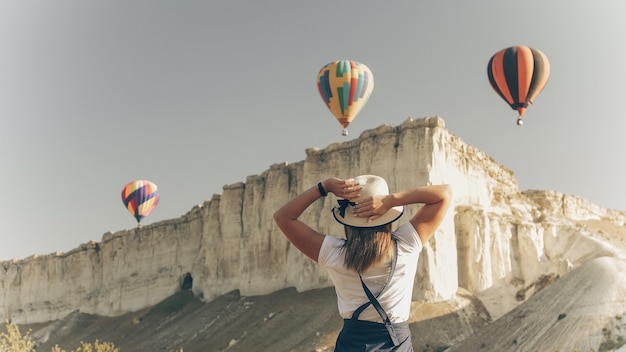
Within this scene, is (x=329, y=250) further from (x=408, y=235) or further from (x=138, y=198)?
(x=138, y=198)

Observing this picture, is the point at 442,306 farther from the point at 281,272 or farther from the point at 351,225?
the point at 351,225

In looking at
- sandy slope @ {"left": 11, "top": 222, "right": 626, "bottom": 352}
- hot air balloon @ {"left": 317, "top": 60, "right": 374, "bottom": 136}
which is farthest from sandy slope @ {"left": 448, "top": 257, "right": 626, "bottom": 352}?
hot air balloon @ {"left": 317, "top": 60, "right": 374, "bottom": 136}

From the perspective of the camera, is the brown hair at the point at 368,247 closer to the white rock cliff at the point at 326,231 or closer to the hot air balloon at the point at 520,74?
the hot air balloon at the point at 520,74

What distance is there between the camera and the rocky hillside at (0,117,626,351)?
36.9 metres

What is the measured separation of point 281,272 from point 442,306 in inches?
652

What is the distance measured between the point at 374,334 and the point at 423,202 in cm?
87

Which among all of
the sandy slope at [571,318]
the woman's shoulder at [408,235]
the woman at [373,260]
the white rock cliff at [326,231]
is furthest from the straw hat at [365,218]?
the white rock cliff at [326,231]

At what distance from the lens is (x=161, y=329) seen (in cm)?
5716

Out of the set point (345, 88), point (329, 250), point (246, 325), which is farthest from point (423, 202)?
point (246, 325)

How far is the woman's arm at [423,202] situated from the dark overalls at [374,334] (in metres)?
0.25

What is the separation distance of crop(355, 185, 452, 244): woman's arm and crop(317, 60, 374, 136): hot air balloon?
124 ft

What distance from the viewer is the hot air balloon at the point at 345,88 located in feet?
139

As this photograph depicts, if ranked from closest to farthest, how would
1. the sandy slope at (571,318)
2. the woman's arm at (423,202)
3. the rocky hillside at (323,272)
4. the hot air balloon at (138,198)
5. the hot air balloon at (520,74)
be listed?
the woman's arm at (423,202) → the sandy slope at (571,318) → the hot air balloon at (520,74) → the rocky hillside at (323,272) → the hot air balloon at (138,198)

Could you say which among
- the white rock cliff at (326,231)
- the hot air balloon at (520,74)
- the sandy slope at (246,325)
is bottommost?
the sandy slope at (246,325)
